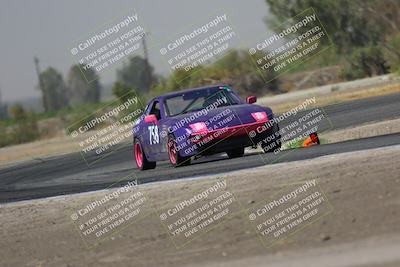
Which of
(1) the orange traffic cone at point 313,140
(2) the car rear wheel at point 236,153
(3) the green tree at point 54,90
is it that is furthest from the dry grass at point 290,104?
(3) the green tree at point 54,90

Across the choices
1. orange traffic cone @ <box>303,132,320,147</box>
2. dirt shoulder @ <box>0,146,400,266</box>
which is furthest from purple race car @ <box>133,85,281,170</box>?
dirt shoulder @ <box>0,146,400,266</box>

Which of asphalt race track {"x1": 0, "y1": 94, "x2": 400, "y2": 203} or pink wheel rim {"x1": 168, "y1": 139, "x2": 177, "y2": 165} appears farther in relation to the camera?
pink wheel rim {"x1": 168, "y1": 139, "x2": 177, "y2": 165}

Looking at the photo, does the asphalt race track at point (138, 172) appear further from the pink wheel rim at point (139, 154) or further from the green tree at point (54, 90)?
the green tree at point (54, 90)

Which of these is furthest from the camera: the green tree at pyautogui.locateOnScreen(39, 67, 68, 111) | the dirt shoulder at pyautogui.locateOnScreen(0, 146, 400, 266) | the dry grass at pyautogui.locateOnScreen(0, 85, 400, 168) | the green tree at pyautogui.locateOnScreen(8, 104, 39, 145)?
the green tree at pyautogui.locateOnScreen(39, 67, 68, 111)

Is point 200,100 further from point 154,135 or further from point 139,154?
point 139,154

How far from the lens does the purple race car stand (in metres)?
15.2

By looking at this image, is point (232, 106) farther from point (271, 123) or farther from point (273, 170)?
point (273, 170)

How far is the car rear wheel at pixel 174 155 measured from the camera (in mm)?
15531

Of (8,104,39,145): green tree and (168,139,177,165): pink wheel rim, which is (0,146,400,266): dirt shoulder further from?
(8,104,39,145): green tree

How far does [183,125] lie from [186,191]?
396cm

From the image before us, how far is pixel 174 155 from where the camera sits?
15703 mm

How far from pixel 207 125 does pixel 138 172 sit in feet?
7.48

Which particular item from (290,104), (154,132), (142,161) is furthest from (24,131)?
(154,132)

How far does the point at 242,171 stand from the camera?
12.6 m
